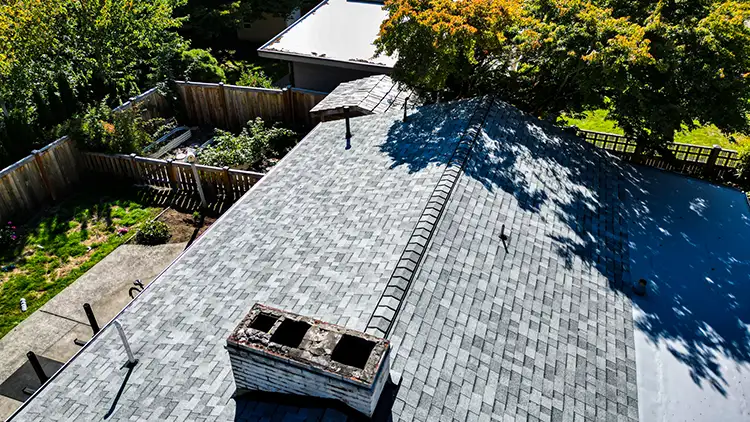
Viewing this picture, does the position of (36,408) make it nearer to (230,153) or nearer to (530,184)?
(530,184)

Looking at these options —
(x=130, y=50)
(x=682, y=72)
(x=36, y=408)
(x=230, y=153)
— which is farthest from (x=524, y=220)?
(x=130, y=50)

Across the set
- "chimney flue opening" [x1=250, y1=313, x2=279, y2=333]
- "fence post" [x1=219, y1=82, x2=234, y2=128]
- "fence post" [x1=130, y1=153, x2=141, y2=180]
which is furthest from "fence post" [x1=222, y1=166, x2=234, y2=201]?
"chimney flue opening" [x1=250, y1=313, x2=279, y2=333]

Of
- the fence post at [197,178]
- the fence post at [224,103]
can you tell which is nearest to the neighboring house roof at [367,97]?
the fence post at [197,178]

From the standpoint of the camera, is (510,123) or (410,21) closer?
(510,123)

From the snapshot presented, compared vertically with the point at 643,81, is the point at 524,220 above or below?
below

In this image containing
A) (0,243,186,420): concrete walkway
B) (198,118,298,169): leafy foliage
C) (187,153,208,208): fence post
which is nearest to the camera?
(0,243,186,420): concrete walkway

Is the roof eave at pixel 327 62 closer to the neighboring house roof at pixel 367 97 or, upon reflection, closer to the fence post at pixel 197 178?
the neighboring house roof at pixel 367 97

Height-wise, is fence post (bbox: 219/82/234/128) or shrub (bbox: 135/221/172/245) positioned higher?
fence post (bbox: 219/82/234/128)

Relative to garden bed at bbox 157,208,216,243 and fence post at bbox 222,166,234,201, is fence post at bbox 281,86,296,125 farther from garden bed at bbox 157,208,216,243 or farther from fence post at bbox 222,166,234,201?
garden bed at bbox 157,208,216,243
